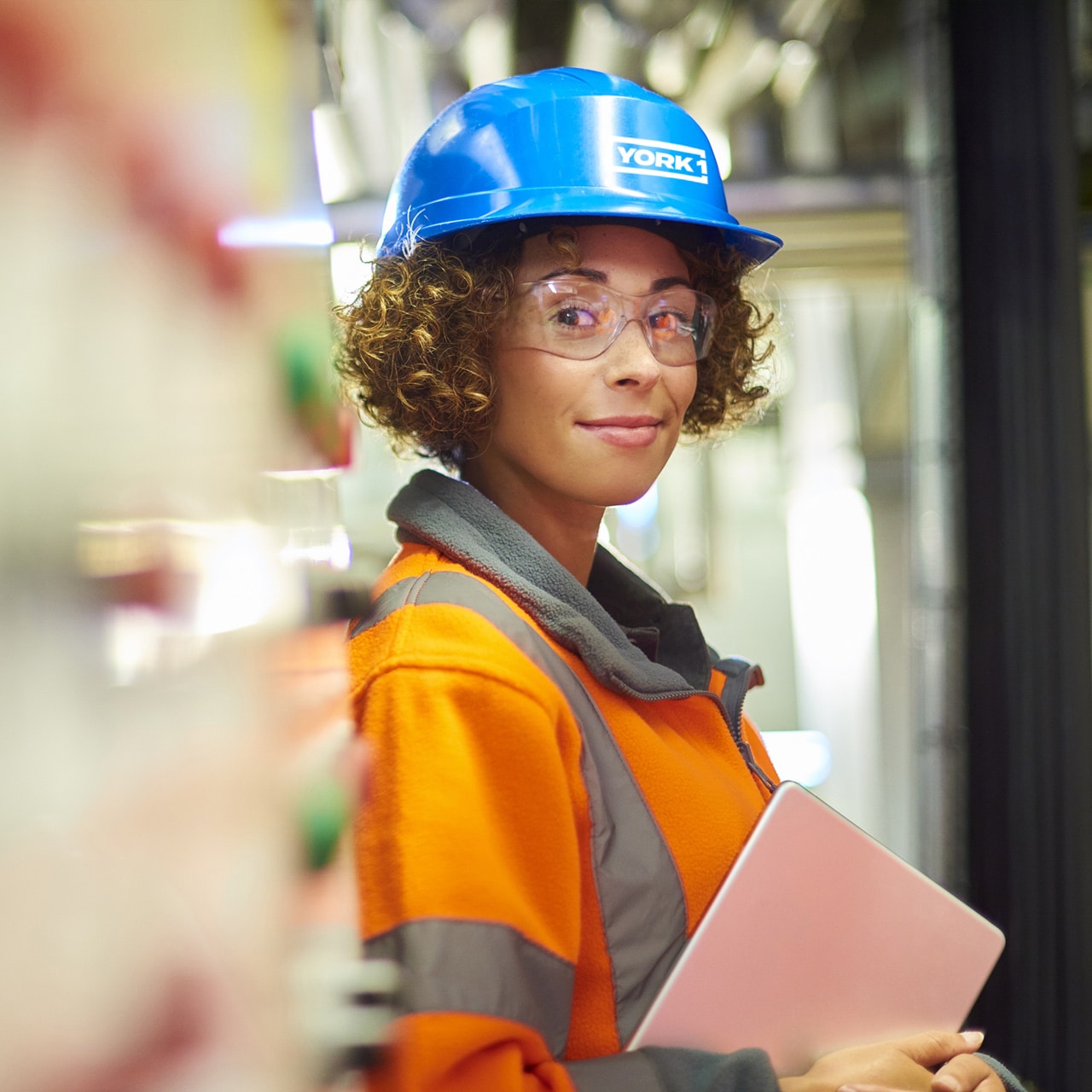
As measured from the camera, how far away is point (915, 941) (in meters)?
0.94

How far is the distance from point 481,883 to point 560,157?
66 cm

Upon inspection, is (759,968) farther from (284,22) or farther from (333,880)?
(284,22)

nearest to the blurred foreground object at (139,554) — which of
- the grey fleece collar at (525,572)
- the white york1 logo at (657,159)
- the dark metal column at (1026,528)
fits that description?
the grey fleece collar at (525,572)

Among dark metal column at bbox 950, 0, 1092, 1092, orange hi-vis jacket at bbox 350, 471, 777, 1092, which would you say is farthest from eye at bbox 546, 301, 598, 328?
dark metal column at bbox 950, 0, 1092, 1092

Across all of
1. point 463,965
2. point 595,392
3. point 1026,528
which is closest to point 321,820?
point 463,965

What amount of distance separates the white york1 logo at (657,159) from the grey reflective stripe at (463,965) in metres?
0.69

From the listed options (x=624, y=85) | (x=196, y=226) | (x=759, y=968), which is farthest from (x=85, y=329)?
(x=624, y=85)

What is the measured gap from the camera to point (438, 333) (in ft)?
3.58

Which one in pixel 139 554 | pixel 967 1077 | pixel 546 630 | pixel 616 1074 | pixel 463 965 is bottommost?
pixel 967 1077

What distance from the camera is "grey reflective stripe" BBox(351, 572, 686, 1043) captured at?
824 mm

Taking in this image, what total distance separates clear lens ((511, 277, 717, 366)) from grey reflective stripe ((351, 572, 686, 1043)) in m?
0.29

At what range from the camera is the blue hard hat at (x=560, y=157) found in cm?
99

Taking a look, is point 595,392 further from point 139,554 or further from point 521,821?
point 139,554

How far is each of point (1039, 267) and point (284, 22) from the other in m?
3.16
